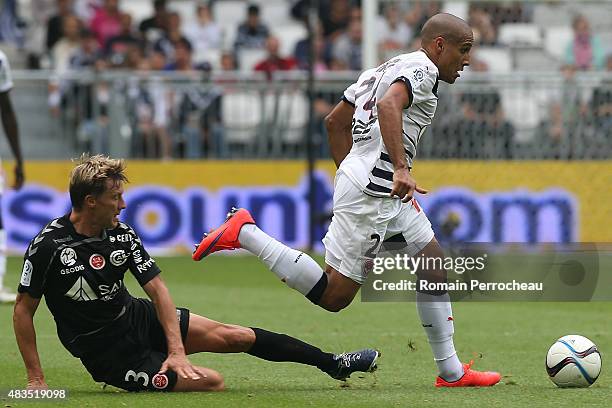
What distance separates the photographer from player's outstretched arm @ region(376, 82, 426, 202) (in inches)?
290

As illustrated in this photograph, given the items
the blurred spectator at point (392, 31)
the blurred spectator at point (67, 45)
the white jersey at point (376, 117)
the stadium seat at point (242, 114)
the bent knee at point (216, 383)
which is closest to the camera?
the bent knee at point (216, 383)

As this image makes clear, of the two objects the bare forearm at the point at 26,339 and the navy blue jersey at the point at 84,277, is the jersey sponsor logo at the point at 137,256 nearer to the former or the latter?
the navy blue jersey at the point at 84,277

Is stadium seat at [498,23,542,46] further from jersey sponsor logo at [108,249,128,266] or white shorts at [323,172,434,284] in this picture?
jersey sponsor logo at [108,249,128,266]

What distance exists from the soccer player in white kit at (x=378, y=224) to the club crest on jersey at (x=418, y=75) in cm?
4

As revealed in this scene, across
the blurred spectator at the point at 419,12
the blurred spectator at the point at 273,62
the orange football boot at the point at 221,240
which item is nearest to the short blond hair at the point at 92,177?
the orange football boot at the point at 221,240

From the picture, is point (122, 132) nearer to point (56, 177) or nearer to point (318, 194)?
point (56, 177)

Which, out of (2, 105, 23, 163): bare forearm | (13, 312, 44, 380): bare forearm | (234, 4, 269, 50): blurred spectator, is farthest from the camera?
(234, 4, 269, 50): blurred spectator

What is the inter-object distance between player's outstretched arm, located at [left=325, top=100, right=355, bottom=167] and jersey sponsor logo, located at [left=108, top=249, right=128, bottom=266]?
1.74 metres

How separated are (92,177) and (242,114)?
38.1ft

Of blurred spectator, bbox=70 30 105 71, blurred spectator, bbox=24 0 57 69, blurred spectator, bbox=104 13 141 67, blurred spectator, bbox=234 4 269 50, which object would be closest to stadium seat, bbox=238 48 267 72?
blurred spectator, bbox=234 4 269 50

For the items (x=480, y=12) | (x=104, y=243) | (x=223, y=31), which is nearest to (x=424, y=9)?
(x=480, y=12)

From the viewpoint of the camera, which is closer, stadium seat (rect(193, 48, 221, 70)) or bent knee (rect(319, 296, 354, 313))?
bent knee (rect(319, 296, 354, 313))

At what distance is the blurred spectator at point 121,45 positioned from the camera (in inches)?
765

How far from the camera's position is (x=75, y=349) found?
24.4 feet
